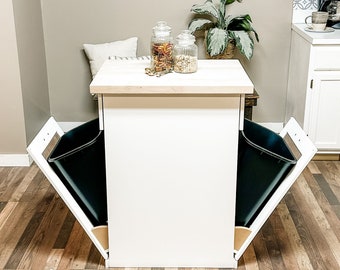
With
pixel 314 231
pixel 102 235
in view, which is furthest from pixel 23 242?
pixel 314 231

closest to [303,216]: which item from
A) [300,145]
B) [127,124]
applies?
[300,145]

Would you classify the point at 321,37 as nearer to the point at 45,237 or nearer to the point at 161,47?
the point at 161,47

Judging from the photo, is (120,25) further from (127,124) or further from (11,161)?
(127,124)

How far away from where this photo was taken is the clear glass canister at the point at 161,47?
2.16 m

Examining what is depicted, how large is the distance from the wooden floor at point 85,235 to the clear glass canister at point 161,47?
98 cm

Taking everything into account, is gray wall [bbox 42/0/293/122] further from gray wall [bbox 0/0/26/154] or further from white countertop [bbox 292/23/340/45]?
gray wall [bbox 0/0/26/154]

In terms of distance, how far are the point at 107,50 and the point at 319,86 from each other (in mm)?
1480

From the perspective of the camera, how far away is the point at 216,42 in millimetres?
3361

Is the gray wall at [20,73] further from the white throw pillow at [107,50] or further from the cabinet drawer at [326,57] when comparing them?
the cabinet drawer at [326,57]

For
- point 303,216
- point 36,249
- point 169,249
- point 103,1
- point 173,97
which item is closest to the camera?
point 173,97

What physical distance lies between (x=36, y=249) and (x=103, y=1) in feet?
6.26

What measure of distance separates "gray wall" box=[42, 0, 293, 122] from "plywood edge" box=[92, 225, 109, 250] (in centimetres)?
174

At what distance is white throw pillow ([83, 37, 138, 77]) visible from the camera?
3.60 meters

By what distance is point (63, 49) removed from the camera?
377 centimetres
